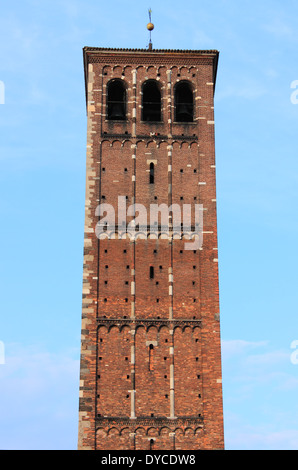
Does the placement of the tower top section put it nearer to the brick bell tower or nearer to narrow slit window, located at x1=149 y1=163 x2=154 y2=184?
the brick bell tower

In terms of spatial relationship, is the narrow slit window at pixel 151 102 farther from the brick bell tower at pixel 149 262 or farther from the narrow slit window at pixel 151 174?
the narrow slit window at pixel 151 174

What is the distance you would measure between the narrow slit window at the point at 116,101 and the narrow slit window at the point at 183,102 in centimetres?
294

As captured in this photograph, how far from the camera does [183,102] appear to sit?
4997 cm

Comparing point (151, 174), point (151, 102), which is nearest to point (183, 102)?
point (151, 102)

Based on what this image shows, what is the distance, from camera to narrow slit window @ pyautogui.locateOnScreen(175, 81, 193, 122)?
49.3 metres

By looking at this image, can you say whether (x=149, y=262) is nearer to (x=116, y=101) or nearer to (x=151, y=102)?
(x=116, y=101)

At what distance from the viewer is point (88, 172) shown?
46.8m

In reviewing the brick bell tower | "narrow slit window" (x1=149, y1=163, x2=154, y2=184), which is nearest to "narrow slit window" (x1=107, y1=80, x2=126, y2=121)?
the brick bell tower

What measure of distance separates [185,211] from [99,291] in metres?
6.15

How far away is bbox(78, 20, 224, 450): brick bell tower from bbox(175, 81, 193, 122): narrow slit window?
0.06 meters

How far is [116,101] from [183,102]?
3772 millimetres
